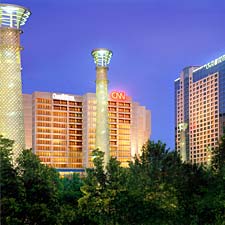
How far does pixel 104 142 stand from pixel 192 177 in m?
18.6

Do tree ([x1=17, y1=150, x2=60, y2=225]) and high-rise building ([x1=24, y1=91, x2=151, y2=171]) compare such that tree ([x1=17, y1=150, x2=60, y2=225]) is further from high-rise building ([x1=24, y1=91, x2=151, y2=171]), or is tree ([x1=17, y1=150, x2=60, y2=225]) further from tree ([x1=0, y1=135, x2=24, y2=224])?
high-rise building ([x1=24, y1=91, x2=151, y2=171])

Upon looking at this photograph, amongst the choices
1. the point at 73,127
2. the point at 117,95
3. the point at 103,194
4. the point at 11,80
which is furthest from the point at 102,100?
the point at 117,95

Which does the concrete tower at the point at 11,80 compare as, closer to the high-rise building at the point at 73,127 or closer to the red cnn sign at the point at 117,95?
the high-rise building at the point at 73,127

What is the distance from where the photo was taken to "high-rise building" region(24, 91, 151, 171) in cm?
14575

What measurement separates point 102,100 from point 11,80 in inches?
705

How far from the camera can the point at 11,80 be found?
121 feet

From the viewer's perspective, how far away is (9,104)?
3678 cm

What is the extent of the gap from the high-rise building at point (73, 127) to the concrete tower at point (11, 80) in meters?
104

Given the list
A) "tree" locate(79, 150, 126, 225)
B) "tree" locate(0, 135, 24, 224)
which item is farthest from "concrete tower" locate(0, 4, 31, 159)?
"tree" locate(0, 135, 24, 224)

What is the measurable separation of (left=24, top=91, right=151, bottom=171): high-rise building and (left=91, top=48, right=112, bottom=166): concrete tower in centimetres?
8567

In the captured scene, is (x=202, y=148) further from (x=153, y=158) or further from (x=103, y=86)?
(x=153, y=158)

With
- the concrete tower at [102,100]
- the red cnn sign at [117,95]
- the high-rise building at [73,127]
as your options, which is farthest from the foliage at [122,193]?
the red cnn sign at [117,95]

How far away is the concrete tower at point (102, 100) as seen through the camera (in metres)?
52.8

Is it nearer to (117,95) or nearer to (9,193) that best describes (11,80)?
(9,193)
